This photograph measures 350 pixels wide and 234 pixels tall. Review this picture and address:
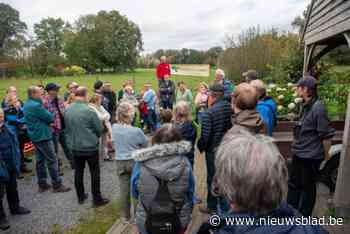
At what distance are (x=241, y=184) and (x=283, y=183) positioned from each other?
20cm

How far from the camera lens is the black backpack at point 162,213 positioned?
2.19 m

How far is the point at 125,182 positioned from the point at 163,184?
4.63ft

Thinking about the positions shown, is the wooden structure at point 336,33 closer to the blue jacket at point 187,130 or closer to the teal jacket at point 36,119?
the blue jacket at point 187,130

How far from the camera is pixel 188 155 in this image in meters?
3.62

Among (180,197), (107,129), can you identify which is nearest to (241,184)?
(180,197)

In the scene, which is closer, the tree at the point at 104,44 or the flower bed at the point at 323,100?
the flower bed at the point at 323,100

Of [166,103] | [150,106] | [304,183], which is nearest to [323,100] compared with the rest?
[304,183]

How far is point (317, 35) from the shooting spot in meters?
5.60

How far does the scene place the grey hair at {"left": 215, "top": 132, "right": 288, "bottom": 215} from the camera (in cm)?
115

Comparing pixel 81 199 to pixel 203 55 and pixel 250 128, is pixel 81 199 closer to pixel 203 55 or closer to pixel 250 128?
pixel 250 128

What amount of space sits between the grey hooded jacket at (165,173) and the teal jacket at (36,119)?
8.84 feet

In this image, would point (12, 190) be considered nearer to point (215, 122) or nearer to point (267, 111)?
point (215, 122)

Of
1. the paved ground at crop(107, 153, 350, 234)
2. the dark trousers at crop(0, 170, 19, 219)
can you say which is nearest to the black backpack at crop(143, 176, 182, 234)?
the paved ground at crop(107, 153, 350, 234)

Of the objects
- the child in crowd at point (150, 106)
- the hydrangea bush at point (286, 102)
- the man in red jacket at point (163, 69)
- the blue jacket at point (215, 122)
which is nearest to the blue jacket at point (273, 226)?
the blue jacket at point (215, 122)
